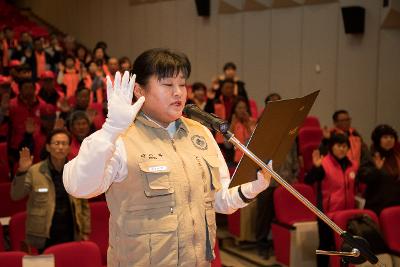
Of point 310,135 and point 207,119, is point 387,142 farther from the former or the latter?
point 207,119

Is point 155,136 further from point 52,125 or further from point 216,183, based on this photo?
point 52,125

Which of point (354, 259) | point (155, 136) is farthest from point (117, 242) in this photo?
point (354, 259)

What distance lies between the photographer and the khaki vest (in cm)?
192

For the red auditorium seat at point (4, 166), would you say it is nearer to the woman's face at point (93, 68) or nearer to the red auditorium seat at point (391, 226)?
the red auditorium seat at point (391, 226)

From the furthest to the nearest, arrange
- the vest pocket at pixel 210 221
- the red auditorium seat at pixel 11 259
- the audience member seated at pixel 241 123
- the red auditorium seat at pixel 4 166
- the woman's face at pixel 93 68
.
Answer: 1. the woman's face at pixel 93 68
2. the audience member seated at pixel 241 123
3. the red auditorium seat at pixel 4 166
4. the red auditorium seat at pixel 11 259
5. the vest pocket at pixel 210 221

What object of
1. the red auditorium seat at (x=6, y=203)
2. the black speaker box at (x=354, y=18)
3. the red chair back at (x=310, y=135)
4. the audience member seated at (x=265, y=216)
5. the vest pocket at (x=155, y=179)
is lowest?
the audience member seated at (x=265, y=216)

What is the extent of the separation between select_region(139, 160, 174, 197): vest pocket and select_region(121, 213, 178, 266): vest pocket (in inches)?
3.2

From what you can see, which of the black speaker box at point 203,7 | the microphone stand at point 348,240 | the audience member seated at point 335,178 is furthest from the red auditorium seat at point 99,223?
the black speaker box at point 203,7

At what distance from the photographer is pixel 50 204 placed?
3781 mm

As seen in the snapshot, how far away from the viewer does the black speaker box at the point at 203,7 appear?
1055 cm

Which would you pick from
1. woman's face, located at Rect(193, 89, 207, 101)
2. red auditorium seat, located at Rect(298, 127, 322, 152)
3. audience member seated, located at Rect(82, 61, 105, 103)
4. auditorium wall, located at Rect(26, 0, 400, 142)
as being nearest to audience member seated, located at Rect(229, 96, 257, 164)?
red auditorium seat, located at Rect(298, 127, 322, 152)

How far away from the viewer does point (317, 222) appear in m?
4.54

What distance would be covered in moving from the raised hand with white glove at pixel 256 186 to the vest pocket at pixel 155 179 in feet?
1.22

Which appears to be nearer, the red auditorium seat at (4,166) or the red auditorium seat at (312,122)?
the red auditorium seat at (4,166)
